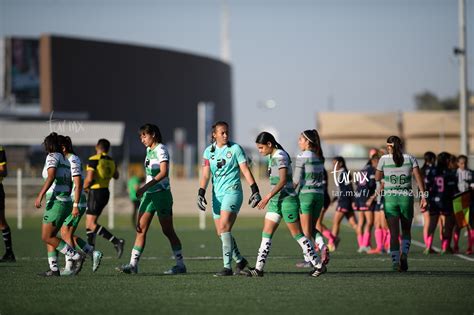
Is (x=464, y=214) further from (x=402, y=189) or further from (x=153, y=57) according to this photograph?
(x=153, y=57)

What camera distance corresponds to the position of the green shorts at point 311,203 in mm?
15297

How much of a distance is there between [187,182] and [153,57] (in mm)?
55594

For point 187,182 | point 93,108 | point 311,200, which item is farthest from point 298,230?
point 93,108

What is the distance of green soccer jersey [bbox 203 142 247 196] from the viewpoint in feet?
47.6

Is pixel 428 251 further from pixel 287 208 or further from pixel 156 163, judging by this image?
pixel 156 163

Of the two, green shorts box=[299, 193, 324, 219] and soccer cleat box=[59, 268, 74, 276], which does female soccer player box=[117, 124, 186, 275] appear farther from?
green shorts box=[299, 193, 324, 219]

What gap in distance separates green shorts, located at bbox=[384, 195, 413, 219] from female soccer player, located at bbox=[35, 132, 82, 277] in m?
4.61

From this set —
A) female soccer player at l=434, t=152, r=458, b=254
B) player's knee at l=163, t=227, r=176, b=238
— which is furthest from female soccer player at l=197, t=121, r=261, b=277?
female soccer player at l=434, t=152, r=458, b=254

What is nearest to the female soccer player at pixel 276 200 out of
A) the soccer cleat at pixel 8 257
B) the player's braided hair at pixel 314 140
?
the player's braided hair at pixel 314 140

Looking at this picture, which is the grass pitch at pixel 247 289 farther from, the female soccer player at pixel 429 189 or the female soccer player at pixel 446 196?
the female soccer player at pixel 446 196

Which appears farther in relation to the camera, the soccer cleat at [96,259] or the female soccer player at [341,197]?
the female soccer player at [341,197]

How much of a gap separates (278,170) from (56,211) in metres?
3.07

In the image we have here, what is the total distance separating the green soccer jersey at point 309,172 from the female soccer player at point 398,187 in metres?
1.20

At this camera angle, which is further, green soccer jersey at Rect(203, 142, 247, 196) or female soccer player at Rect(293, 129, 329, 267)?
female soccer player at Rect(293, 129, 329, 267)
